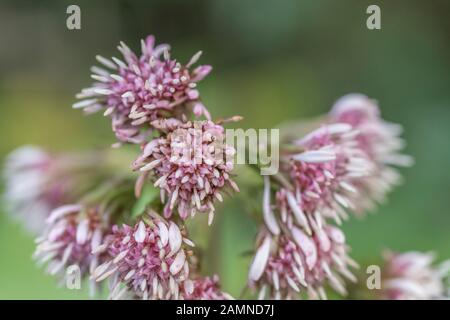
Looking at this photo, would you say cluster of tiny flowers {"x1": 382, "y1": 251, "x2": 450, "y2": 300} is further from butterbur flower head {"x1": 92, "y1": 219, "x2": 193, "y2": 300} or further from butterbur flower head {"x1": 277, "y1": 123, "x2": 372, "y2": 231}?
butterbur flower head {"x1": 92, "y1": 219, "x2": 193, "y2": 300}

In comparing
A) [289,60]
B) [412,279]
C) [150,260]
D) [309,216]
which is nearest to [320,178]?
[309,216]

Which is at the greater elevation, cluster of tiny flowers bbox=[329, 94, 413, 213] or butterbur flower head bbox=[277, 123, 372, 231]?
cluster of tiny flowers bbox=[329, 94, 413, 213]

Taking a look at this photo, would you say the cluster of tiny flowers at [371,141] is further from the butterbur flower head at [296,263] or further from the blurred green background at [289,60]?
the blurred green background at [289,60]

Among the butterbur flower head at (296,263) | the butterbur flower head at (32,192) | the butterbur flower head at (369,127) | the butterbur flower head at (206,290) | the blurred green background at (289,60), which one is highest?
the blurred green background at (289,60)

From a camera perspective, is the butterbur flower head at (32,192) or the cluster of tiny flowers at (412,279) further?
the butterbur flower head at (32,192)

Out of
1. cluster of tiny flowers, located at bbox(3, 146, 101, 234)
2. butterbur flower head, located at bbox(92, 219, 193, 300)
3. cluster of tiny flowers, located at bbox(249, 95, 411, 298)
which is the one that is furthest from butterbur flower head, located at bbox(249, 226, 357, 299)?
cluster of tiny flowers, located at bbox(3, 146, 101, 234)

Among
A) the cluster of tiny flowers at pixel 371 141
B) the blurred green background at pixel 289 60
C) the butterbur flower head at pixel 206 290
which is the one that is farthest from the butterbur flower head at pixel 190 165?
Answer: the blurred green background at pixel 289 60

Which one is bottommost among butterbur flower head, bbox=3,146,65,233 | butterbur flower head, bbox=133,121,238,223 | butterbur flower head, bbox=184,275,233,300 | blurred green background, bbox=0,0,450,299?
butterbur flower head, bbox=184,275,233,300
